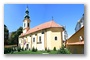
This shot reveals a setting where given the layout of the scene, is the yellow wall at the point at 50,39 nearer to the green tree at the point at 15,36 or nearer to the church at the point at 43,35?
the church at the point at 43,35

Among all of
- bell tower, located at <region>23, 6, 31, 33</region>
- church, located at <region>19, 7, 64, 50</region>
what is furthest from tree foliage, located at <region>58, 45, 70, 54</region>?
bell tower, located at <region>23, 6, 31, 33</region>

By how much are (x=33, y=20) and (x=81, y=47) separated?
0.94 m

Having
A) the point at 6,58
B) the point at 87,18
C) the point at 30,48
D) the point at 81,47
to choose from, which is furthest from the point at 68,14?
the point at 6,58

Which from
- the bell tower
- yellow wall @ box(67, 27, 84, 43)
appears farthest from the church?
yellow wall @ box(67, 27, 84, 43)

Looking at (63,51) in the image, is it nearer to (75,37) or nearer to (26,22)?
(75,37)

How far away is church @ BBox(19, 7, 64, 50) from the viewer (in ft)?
13.7

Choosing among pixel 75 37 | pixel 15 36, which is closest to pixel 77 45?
pixel 75 37

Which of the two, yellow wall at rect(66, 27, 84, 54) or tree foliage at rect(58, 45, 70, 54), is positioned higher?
yellow wall at rect(66, 27, 84, 54)

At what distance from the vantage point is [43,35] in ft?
13.9

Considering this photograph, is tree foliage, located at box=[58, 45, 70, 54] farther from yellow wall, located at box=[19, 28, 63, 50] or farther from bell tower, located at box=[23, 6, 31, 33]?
bell tower, located at box=[23, 6, 31, 33]

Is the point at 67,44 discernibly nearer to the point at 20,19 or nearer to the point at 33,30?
the point at 33,30

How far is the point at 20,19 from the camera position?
4180mm

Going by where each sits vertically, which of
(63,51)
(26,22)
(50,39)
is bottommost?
(63,51)

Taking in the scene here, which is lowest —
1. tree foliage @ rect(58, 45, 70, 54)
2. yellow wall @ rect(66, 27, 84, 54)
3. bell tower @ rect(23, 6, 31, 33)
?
tree foliage @ rect(58, 45, 70, 54)
